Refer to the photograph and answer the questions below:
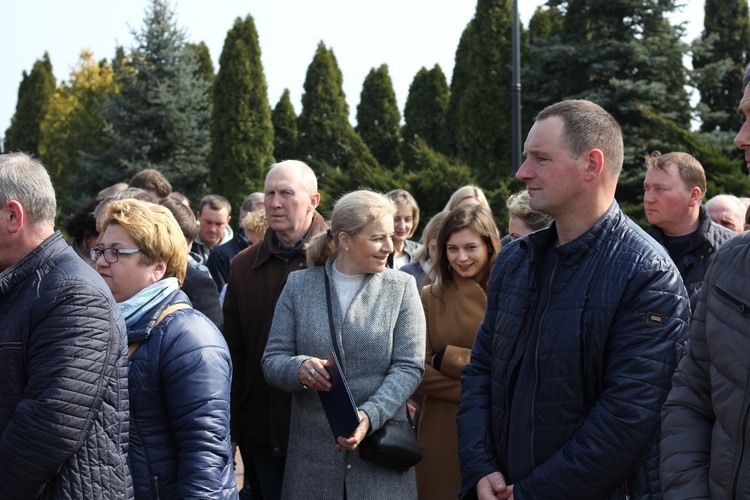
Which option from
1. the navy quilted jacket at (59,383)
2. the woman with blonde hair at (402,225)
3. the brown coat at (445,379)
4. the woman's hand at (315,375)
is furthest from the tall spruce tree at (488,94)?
the navy quilted jacket at (59,383)

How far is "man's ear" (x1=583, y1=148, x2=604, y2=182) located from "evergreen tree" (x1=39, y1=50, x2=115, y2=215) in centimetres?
2643

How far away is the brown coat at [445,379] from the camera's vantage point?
4.54 m

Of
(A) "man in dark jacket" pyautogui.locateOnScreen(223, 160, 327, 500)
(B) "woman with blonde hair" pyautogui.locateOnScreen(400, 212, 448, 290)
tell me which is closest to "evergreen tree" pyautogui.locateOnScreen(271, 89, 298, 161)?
(B) "woman with blonde hair" pyautogui.locateOnScreen(400, 212, 448, 290)

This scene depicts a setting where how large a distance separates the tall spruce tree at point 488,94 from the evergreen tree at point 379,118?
11.5m

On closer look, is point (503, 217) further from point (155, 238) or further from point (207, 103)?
point (207, 103)

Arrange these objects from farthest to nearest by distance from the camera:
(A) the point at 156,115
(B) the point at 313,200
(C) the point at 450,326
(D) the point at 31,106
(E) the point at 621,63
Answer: (D) the point at 31,106 < (A) the point at 156,115 < (E) the point at 621,63 < (B) the point at 313,200 < (C) the point at 450,326

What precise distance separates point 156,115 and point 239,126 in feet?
8.25

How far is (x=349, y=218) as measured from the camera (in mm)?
4398

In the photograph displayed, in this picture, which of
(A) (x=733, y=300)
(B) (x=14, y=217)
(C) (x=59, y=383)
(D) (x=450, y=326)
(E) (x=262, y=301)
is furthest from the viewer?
(E) (x=262, y=301)

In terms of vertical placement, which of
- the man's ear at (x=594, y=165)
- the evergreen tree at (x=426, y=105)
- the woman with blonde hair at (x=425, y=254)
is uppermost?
the evergreen tree at (x=426, y=105)

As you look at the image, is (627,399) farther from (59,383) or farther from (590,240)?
(59,383)

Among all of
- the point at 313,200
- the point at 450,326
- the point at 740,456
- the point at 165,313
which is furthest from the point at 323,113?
the point at 740,456

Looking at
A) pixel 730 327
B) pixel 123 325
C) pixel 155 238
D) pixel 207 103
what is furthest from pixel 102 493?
pixel 207 103

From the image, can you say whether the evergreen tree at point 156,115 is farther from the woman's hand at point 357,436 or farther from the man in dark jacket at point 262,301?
the woman's hand at point 357,436
